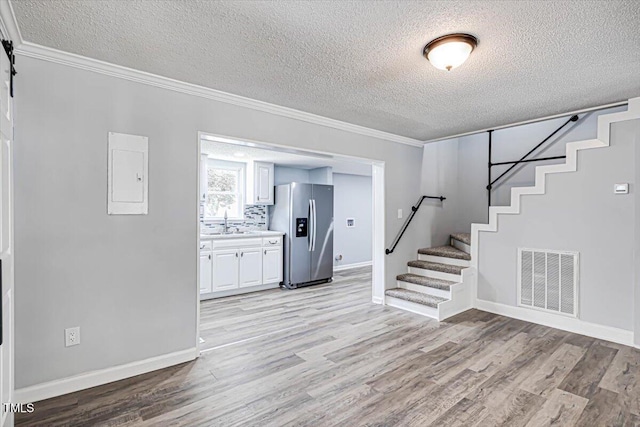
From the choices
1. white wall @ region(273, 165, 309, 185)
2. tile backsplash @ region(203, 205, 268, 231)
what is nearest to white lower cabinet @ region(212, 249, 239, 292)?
tile backsplash @ region(203, 205, 268, 231)

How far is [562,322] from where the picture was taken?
146 inches

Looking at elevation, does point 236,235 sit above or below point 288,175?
below

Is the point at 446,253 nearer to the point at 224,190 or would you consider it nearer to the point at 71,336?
the point at 224,190

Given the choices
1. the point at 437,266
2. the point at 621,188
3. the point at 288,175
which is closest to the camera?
the point at 621,188

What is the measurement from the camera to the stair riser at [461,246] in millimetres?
5020

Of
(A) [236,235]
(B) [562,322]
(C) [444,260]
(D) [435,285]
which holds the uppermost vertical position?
(A) [236,235]

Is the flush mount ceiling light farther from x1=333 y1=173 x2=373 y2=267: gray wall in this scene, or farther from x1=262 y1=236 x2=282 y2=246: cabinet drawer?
x1=333 y1=173 x2=373 y2=267: gray wall

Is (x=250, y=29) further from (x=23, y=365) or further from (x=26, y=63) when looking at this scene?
(x=23, y=365)

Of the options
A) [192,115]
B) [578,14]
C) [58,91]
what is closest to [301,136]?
[192,115]

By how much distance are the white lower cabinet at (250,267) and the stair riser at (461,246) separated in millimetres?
3240

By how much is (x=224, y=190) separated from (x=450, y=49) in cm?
457

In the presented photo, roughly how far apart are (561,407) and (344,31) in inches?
113

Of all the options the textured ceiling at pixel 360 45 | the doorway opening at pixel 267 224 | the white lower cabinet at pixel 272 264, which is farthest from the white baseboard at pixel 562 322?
the white lower cabinet at pixel 272 264

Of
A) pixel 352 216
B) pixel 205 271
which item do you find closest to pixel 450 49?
pixel 205 271
